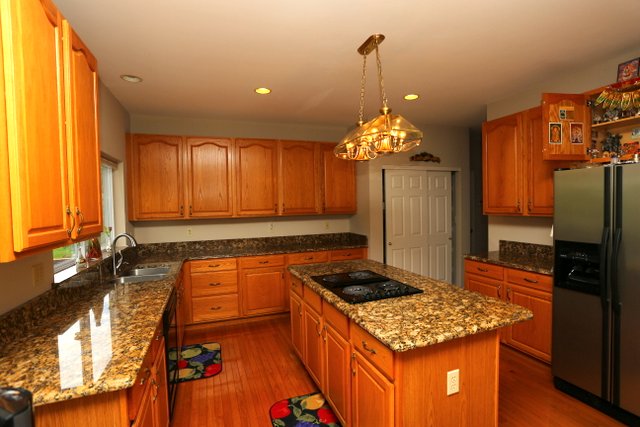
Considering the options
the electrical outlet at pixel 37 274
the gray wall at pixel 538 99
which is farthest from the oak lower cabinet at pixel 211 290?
the gray wall at pixel 538 99

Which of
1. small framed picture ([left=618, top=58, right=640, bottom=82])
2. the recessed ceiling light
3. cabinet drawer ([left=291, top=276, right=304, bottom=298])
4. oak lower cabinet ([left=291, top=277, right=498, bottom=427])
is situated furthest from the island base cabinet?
the recessed ceiling light

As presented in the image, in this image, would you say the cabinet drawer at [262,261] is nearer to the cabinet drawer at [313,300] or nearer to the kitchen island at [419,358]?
the cabinet drawer at [313,300]

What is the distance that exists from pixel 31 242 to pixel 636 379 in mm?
3138

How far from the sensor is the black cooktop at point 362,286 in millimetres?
1900

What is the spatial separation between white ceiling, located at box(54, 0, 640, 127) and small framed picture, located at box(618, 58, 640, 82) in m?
0.12

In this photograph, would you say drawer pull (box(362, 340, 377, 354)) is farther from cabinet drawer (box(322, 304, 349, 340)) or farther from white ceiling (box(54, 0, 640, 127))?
white ceiling (box(54, 0, 640, 127))

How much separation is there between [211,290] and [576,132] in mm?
3850

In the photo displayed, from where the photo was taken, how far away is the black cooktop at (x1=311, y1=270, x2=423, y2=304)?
1.90m

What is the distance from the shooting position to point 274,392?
97.7 inches

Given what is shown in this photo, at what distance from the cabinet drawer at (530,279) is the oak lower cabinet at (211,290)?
287 cm

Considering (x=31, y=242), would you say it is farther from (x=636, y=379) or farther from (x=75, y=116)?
(x=636, y=379)

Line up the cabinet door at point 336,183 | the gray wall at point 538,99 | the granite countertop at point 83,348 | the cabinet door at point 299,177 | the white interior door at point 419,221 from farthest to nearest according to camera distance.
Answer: the white interior door at point 419,221 < the cabinet door at point 336,183 < the cabinet door at point 299,177 < the gray wall at point 538,99 < the granite countertop at point 83,348

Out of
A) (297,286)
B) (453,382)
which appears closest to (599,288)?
(453,382)

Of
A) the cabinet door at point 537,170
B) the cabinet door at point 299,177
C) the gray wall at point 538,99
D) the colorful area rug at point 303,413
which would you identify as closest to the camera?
the colorful area rug at point 303,413
